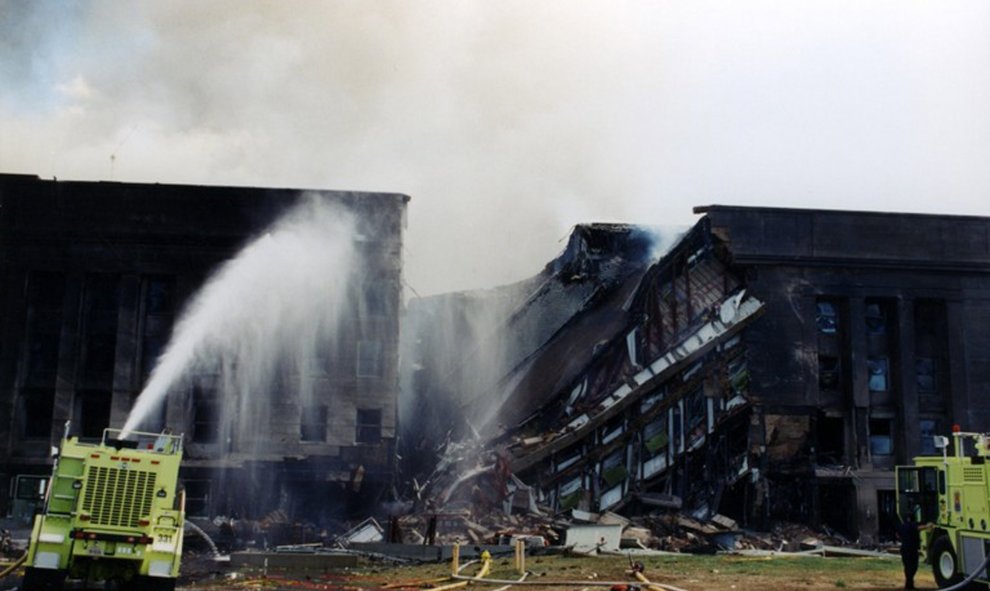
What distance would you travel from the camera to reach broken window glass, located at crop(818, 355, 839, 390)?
41031 millimetres

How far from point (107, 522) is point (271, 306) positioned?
23836mm

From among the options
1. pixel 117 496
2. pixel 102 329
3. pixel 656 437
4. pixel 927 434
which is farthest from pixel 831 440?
pixel 117 496

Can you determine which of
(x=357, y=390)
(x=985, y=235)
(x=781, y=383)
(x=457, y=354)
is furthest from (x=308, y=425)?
(x=985, y=235)

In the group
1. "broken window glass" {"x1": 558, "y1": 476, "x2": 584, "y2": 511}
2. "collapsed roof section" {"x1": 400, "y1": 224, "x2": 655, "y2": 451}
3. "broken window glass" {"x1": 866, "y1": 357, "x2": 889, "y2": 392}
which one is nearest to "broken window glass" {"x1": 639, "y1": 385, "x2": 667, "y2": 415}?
"collapsed roof section" {"x1": 400, "y1": 224, "x2": 655, "y2": 451}

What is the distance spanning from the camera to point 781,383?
39750mm

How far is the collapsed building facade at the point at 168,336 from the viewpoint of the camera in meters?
38.6

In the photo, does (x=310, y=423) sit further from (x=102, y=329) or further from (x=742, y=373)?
(x=742, y=373)

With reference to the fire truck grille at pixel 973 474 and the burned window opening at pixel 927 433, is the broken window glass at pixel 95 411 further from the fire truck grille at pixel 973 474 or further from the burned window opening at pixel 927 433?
the burned window opening at pixel 927 433

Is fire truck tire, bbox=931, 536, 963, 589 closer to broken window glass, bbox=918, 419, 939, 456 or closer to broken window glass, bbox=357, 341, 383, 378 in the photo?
broken window glass, bbox=918, 419, 939, 456

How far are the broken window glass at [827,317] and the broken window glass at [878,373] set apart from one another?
2069 mm

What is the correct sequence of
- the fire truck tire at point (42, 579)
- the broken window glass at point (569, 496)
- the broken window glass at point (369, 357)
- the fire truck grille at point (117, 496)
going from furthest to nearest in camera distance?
the broken window glass at point (369, 357)
the broken window glass at point (569, 496)
the fire truck grille at point (117, 496)
the fire truck tire at point (42, 579)

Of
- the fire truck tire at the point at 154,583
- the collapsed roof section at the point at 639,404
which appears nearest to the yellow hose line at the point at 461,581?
the fire truck tire at the point at 154,583

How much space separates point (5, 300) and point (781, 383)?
30.9m

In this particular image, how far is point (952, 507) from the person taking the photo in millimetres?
19844
